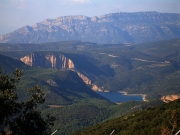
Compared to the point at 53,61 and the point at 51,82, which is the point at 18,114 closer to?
the point at 51,82

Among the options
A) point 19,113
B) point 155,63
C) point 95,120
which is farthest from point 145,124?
point 155,63

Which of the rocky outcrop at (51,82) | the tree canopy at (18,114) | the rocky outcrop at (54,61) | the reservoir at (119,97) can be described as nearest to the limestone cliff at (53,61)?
the rocky outcrop at (54,61)

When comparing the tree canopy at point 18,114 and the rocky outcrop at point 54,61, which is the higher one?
the tree canopy at point 18,114

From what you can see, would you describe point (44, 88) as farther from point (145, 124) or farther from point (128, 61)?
point (128, 61)

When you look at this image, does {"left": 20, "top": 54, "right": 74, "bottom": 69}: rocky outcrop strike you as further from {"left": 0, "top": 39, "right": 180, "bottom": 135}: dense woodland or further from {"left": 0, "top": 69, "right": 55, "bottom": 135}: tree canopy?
{"left": 0, "top": 69, "right": 55, "bottom": 135}: tree canopy

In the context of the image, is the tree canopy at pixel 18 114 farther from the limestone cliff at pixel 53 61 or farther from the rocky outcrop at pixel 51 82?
the limestone cliff at pixel 53 61

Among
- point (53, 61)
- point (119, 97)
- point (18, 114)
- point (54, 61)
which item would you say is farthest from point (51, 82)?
point (18, 114)

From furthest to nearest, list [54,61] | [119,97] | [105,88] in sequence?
[54,61], [105,88], [119,97]

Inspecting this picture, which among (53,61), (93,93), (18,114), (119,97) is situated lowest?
(119,97)

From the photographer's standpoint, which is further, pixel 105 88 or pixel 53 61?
pixel 53 61

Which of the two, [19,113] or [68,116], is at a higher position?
Result: [19,113]

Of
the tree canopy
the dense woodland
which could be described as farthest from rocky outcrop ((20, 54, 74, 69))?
the tree canopy
